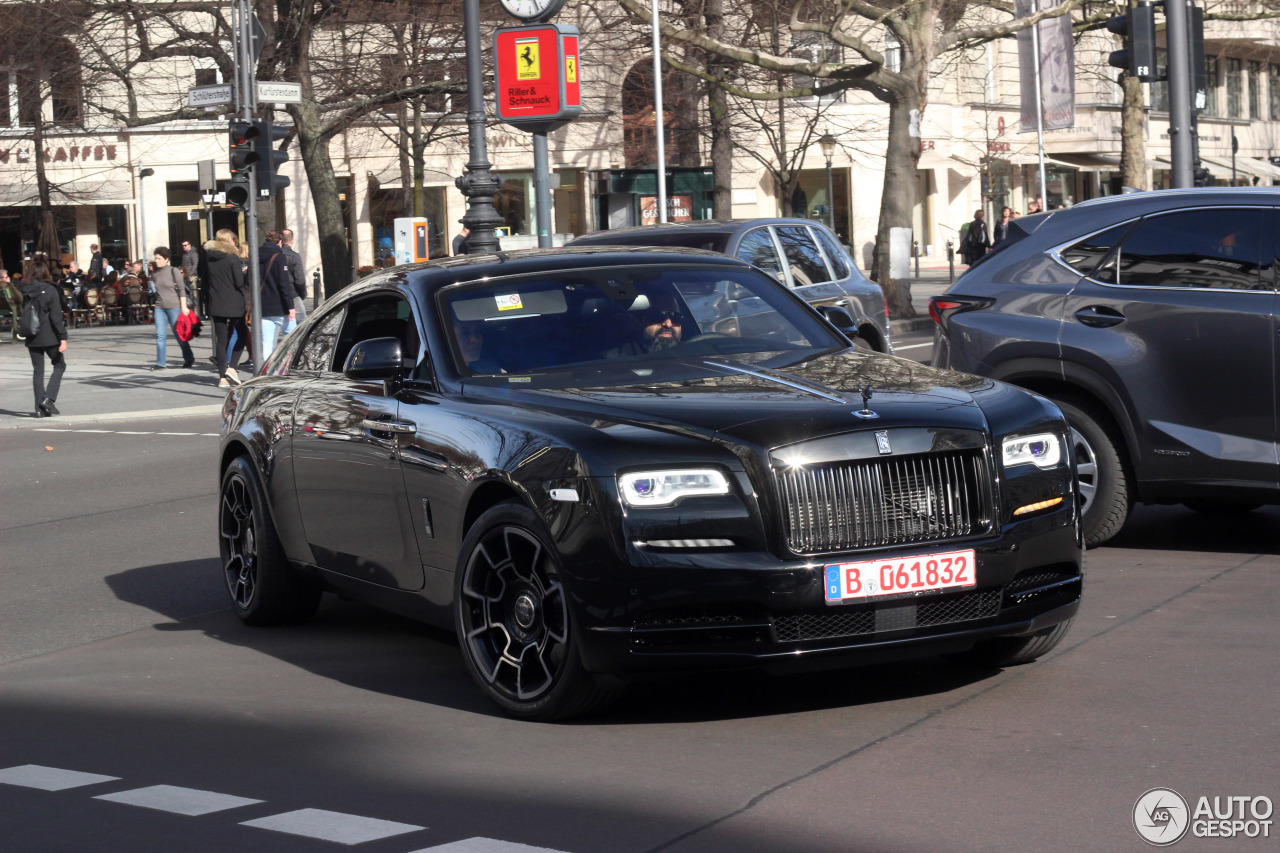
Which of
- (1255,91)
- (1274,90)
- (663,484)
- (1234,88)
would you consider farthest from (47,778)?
(1274,90)

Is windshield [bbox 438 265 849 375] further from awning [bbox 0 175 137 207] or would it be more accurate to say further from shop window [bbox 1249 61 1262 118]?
shop window [bbox 1249 61 1262 118]

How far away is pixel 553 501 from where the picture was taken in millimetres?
5559

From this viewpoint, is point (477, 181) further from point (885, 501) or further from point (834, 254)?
point (885, 501)

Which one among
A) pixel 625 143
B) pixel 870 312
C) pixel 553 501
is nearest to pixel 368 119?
pixel 625 143

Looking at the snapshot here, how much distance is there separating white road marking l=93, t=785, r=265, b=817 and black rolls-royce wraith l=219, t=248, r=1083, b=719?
109 cm

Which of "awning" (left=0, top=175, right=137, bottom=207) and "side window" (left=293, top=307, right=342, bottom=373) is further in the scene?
"awning" (left=0, top=175, right=137, bottom=207)

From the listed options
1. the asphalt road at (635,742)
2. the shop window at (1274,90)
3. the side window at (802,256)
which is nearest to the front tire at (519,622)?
the asphalt road at (635,742)

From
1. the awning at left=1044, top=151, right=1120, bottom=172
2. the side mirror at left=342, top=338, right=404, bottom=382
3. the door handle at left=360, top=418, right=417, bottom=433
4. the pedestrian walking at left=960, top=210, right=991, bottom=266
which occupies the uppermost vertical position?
the awning at left=1044, top=151, right=1120, bottom=172

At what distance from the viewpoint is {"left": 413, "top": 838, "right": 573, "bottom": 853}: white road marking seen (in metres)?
4.45

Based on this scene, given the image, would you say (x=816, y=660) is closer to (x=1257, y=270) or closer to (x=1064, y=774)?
(x=1064, y=774)

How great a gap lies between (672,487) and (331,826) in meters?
1.40

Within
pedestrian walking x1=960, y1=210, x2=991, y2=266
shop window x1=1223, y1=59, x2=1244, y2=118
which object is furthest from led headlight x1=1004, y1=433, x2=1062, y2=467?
shop window x1=1223, y1=59, x2=1244, y2=118

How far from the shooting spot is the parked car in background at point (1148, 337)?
8.12 meters

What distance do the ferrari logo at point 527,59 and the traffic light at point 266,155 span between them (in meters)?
3.27
